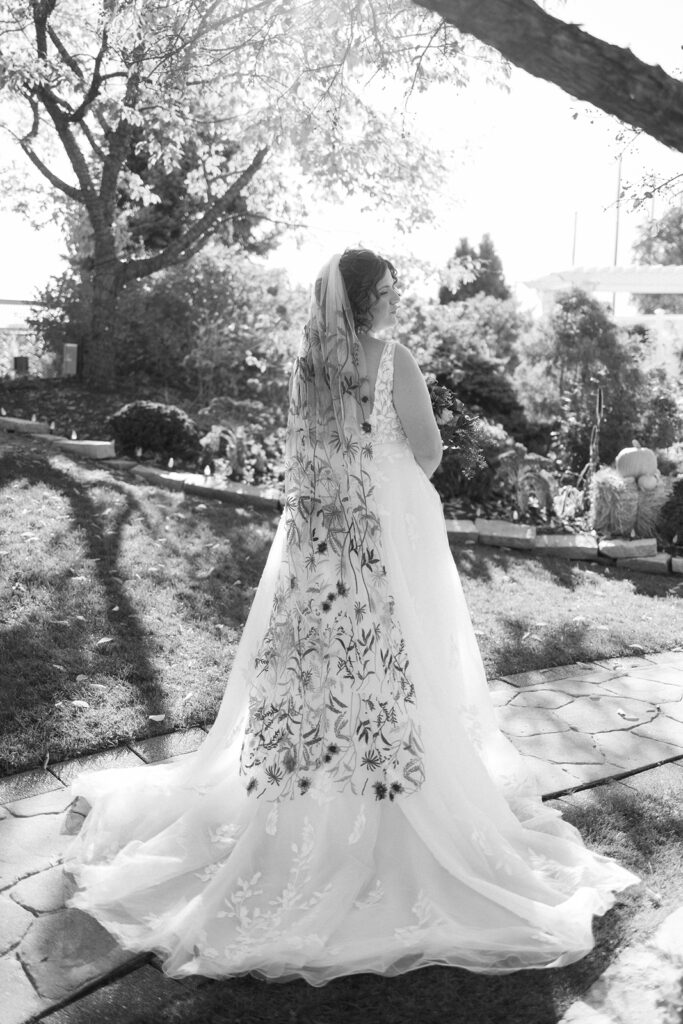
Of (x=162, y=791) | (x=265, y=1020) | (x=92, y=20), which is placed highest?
(x=92, y=20)

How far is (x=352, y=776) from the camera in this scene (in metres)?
3.16

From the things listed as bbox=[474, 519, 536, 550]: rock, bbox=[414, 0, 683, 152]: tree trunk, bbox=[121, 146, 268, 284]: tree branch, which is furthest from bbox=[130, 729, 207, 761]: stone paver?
bbox=[121, 146, 268, 284]: tree branch

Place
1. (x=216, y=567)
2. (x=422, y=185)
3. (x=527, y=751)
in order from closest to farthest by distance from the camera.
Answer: (x=527, y=751) < (x=216, y=567) < (x=422, y=185)

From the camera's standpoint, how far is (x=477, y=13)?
2.93 meters

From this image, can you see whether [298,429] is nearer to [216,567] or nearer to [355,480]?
[355,480]

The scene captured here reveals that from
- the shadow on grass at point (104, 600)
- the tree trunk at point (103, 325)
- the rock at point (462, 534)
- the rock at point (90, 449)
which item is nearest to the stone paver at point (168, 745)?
the shadow on grass at point (104, 600)

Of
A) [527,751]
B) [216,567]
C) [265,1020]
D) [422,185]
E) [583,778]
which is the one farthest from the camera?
[422,185]

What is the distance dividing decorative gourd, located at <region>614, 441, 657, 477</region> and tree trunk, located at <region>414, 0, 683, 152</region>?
6217 millimetres

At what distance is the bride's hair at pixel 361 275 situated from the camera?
3234mm

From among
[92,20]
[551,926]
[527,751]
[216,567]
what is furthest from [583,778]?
[92,20]

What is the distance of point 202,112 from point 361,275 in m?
9.40

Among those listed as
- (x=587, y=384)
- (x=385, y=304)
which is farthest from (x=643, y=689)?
(x=587, y=384)

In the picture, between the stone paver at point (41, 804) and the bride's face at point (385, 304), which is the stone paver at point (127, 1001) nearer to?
the stone paver at point (41, 804)

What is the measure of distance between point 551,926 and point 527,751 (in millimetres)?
1535
